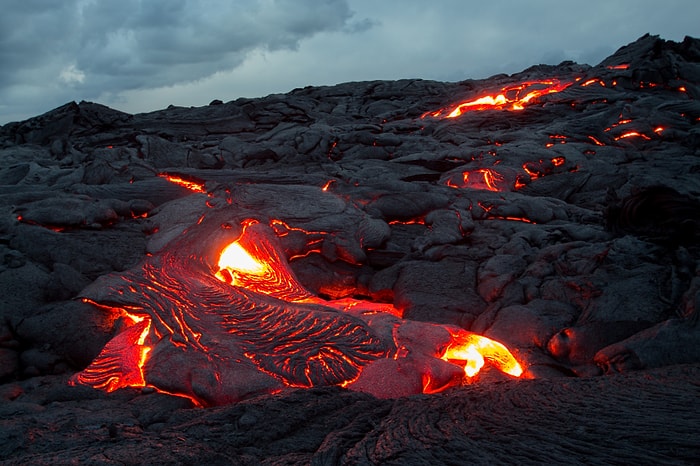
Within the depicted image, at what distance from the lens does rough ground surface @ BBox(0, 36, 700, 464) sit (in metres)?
3.05

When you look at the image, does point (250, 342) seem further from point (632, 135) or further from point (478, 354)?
point (632, 135)

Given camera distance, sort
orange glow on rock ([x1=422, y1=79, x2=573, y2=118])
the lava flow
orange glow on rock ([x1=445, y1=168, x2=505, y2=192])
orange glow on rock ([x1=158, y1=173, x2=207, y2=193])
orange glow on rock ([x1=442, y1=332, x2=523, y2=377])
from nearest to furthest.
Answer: the lava flow, orange glow on rock ([x1=442, y1=332, x2=523, y2=377]), orange glow on rock ([x1=158, y1=173, x2=207, y2=193]), orange glow on rock ([x1=445, y1=168, x2=505, y2=192]), orange glow on rock ([x1=422, y1=79, x2=573, y2=118])

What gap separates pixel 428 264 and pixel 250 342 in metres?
3.29

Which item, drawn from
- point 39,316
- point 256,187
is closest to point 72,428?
point 39,316

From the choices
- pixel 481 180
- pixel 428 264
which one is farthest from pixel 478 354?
pixel 481 180

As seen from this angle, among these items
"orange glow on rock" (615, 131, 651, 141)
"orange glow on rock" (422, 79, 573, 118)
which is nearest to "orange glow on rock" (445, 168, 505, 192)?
"orange glow on rock" (615, 131, 651, 141)

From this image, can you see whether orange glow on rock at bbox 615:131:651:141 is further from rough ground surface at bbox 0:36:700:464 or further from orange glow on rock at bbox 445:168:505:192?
orange glow on rock at bbox 445:168:505:192

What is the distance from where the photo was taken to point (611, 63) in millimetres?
20375

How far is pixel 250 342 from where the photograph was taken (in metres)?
5.25

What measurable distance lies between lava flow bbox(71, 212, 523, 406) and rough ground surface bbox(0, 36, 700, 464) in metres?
0.26

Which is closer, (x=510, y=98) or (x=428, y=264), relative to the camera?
(x=428, y=264)

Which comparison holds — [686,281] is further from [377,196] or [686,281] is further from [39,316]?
[39,316]

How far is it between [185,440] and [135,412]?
1.38 metres

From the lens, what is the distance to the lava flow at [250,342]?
4.75 meters
